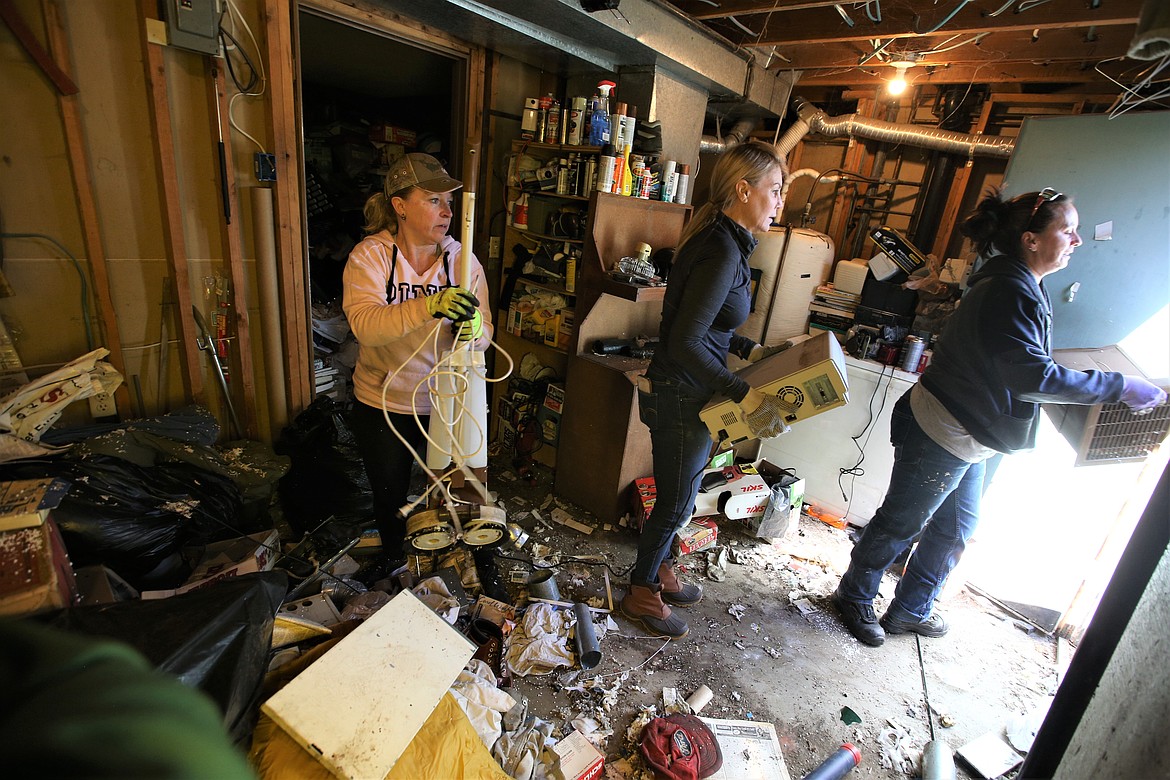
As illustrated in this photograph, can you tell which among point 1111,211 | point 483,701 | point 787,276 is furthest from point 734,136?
point 483,701

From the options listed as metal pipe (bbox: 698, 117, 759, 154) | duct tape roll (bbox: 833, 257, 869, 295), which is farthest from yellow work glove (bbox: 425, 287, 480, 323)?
metal pipe (bbox: 698, 117, 759, 154)

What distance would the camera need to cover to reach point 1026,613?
2.37 metres

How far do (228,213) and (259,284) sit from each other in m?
0.30

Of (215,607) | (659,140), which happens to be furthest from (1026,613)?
(215,607)

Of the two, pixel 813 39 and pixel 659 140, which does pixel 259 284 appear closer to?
pixel 659 140

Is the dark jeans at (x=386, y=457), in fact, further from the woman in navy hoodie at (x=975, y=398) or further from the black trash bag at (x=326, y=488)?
the woman in navy hoodie at (x=975, y=398)

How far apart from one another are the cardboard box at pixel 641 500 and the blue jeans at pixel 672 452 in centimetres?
58

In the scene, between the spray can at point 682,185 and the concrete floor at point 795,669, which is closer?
the concrete floor at point 795,669

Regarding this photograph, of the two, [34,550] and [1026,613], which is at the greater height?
[34,550]

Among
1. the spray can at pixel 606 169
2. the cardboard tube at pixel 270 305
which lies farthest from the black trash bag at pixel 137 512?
the spray can at pixel 606 169

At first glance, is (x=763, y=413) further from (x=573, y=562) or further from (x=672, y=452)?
(x=573, y=562)

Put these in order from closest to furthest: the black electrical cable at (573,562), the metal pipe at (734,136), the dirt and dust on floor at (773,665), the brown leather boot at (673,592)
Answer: the dirt and dust on floor at (773,665)
the brown leather boot at (673,592)
the black electrical cable at (573,562)
the metal pipe at (734,136)

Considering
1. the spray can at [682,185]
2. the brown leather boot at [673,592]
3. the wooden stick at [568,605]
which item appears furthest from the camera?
the spray can at [682,185]

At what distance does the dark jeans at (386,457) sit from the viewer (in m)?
1.80
